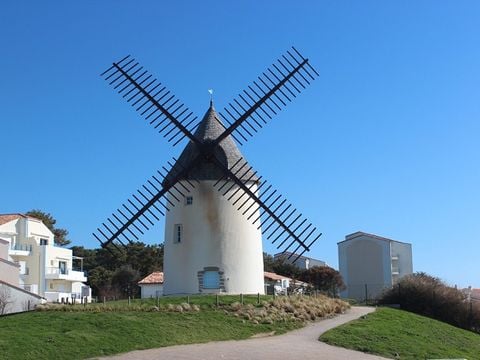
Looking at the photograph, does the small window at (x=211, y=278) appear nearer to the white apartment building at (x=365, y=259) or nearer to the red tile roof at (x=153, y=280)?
the red tile roof at (x=153, y=280)

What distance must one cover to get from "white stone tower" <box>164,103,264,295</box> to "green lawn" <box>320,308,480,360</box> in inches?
273

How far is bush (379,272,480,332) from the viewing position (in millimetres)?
36094

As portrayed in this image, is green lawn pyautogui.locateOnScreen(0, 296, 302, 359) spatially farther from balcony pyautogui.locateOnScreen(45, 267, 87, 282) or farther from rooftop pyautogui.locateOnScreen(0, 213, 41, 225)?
rooftop pyautogui.locateOnScreen(0, 213, 41, 225)

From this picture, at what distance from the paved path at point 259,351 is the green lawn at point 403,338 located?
3.01ft

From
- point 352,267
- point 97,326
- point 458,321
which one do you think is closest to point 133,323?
point 97,326

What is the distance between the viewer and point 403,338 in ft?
82.2

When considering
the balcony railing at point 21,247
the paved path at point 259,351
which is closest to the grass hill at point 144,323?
the paved path at point 259,351

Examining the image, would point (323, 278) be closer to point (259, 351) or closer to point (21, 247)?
point (21, 247)

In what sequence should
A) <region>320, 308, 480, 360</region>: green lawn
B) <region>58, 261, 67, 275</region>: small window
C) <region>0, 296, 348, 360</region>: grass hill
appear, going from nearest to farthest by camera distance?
<region>0, 296, 348, 360</region>: grass hill, <region>320, 308, 480, 360</region>: green lawn, <region>58, 261, 67, 275</region>: small window

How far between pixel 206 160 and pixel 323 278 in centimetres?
4048

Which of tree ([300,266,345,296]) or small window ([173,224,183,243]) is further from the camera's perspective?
tree ([300,266,345,296])

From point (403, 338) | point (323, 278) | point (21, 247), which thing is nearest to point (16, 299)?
point (21, 247)

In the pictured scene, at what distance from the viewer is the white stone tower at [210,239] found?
34.0 m

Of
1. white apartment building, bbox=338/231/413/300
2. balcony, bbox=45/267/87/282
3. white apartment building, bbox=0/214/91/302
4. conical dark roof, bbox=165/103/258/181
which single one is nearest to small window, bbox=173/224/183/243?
conical dark roof, bbox=165/103/258/181
